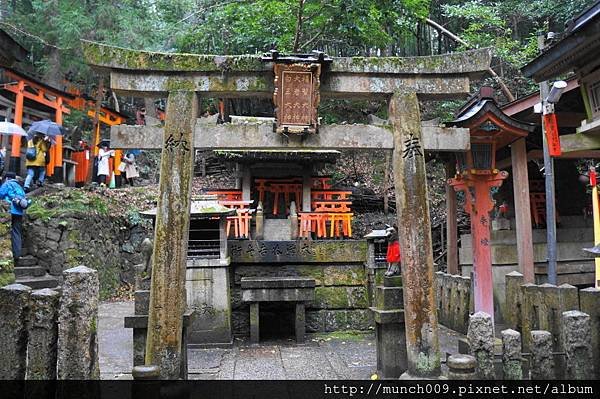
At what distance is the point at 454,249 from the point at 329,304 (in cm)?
366

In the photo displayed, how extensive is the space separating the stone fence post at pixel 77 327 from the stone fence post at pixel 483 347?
3.61 meters

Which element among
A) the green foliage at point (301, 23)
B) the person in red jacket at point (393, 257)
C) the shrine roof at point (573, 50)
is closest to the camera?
the shrine roof at point (573, 50)

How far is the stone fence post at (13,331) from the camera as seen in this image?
4.00m

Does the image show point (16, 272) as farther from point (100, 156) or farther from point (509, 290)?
point (509, 290)

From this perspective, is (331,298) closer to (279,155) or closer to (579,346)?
(279,155)

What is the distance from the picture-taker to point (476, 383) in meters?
4.32

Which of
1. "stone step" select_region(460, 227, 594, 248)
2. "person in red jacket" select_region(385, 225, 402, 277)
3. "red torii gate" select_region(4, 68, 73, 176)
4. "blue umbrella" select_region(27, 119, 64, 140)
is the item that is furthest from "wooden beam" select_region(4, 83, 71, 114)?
"stone step" select_region(460, 227, 594, 248)

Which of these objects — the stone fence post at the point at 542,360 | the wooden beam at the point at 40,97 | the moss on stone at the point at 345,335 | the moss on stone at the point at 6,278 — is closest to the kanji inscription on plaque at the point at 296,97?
the stone fence post at the point at 542,360

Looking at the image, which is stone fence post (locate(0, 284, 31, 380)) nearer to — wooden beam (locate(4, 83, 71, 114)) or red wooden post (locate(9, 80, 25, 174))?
red wooden post (locate(9, 80, 25, 174))

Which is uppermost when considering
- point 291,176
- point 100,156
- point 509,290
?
point 100,156

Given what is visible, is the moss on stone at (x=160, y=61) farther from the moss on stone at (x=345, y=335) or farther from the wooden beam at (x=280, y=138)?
the moss on stone at (x=345, y=335)

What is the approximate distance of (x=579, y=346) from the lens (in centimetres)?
475

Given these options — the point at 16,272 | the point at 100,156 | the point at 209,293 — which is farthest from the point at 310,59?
the point at 100,156

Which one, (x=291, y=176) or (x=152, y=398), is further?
(x=291, y=176)
